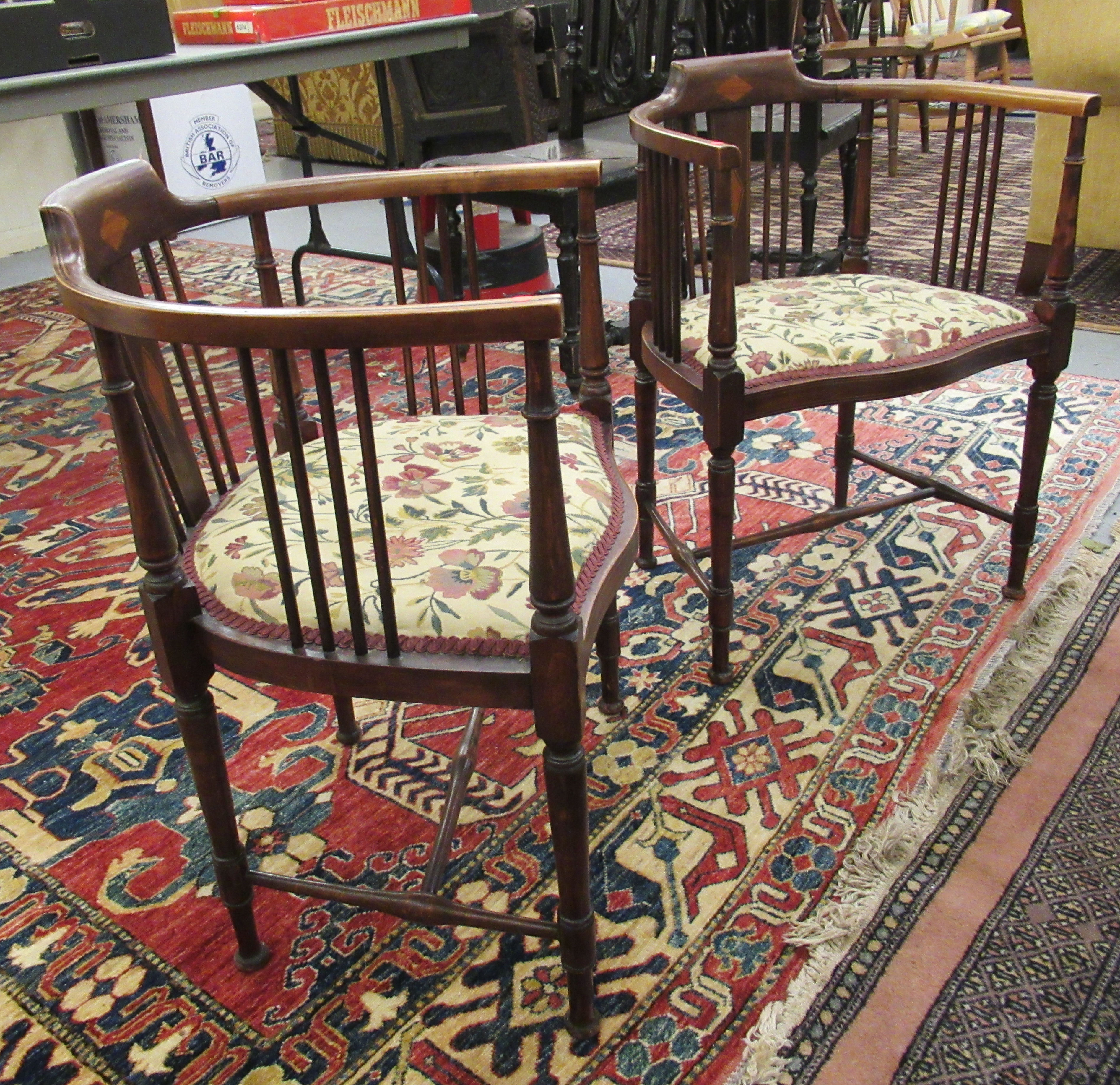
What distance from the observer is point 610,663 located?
5.16ft

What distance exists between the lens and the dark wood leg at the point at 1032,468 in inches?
67.3

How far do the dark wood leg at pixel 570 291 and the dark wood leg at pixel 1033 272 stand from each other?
0.92m

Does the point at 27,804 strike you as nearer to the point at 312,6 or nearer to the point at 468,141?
the point at 312,6

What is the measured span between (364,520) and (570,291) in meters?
1.65

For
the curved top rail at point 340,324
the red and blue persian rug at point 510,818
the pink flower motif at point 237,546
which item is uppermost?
the curved top rail at point 340,324

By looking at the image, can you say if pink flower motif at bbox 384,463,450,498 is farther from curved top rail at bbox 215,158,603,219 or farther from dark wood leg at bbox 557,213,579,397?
dark wood leg at bbox 557,213,579,397

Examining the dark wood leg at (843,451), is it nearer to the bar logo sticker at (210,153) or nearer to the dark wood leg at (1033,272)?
the dark wood leg at (1033,272)

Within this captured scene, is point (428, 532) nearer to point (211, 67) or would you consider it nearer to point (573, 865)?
point (573, 865)

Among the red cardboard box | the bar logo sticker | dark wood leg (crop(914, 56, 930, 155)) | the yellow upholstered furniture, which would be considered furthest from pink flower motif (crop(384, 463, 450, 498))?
dark wood leg (crop(914, 56, 930, 155))

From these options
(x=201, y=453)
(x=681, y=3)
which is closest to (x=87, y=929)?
(x=201, y=453)

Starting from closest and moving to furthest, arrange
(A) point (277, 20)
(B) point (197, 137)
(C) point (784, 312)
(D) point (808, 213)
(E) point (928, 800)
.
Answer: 1. (E) point (928, 800)
2. (C) point (784, 312)
3. (A) point (277, 20)
4. (D) point (808, 213)
5. (B) point (197, 137)

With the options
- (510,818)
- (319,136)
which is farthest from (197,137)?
(510,818)

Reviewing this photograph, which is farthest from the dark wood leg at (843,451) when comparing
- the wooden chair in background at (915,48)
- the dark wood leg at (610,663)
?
the wooden chair in background at (915,48)

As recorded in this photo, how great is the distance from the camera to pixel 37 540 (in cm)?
224
